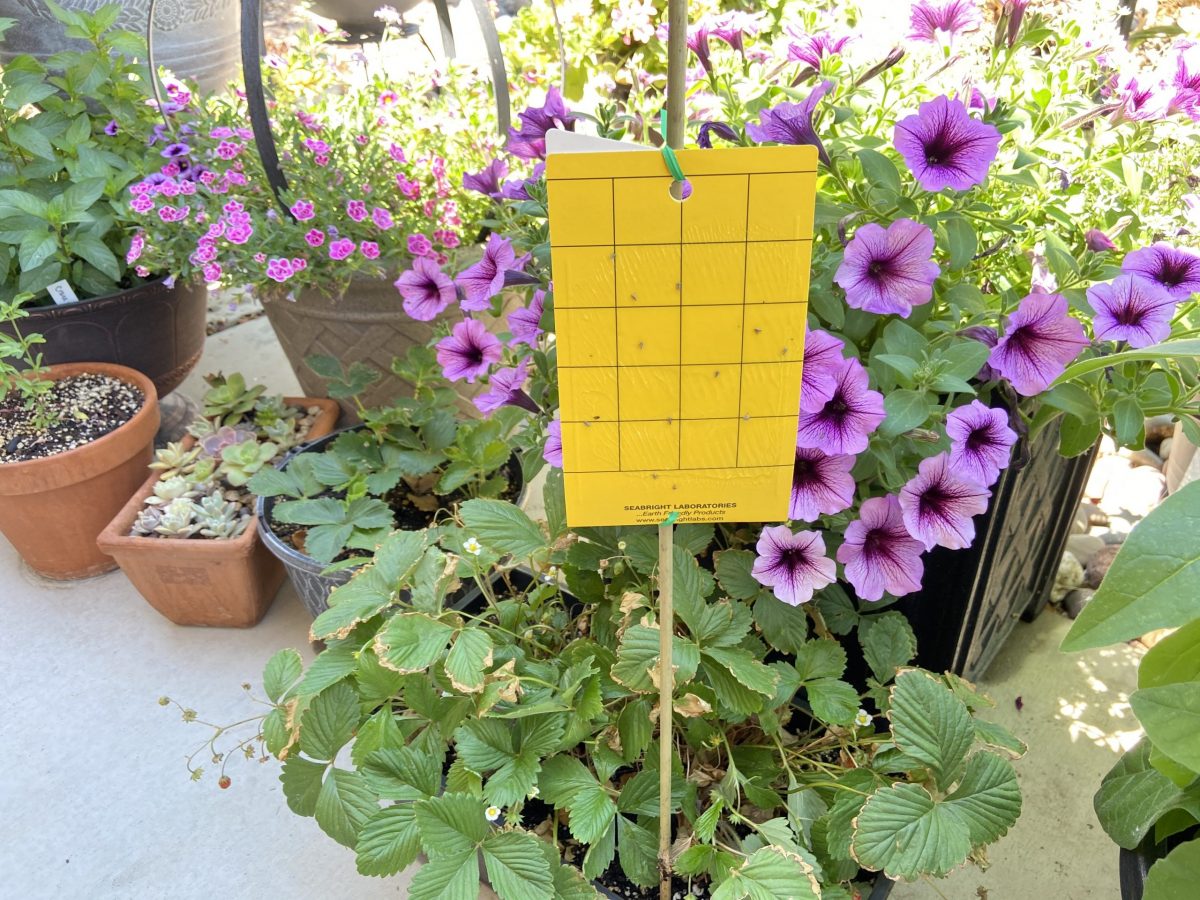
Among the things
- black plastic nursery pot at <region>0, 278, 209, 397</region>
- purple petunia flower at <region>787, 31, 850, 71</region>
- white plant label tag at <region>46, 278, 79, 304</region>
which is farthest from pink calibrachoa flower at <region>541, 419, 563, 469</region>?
white plant label tag at <region>46, 278, 79, 304</region>

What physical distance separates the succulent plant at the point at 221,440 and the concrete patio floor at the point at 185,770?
0.32 metres

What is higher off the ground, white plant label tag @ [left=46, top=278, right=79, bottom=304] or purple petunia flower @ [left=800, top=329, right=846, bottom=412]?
purple petunia flower @ [left=800, top=329, right=846, bottom=412]

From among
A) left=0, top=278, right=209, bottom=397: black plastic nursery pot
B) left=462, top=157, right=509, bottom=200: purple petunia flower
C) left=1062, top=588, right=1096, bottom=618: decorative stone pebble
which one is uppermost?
left=462, top=157, right=509, bottom=200: purple petunia flower

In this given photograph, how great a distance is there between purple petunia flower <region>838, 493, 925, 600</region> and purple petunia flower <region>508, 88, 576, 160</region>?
0.54m

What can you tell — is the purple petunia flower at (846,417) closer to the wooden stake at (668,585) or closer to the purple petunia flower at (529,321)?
the wooden stake at (668,585)

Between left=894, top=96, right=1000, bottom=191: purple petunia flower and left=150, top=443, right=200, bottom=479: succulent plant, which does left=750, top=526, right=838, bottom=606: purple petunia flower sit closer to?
left=894, top=96, right=1000, bottom=191: purple petunia flower

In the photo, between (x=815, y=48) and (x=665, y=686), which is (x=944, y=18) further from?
(x=665, y=686)

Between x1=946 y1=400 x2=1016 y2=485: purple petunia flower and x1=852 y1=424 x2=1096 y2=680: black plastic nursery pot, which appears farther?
x1=852 y1=424 x2=1096 y2=680: black plastic nursery pot

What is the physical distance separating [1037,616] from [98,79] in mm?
2151

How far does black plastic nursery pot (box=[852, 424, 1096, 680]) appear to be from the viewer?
112cm

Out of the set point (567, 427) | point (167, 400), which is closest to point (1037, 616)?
point (567, 427)

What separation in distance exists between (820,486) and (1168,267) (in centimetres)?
39

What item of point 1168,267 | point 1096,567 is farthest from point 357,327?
point 1096,567

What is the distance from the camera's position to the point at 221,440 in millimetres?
1791
